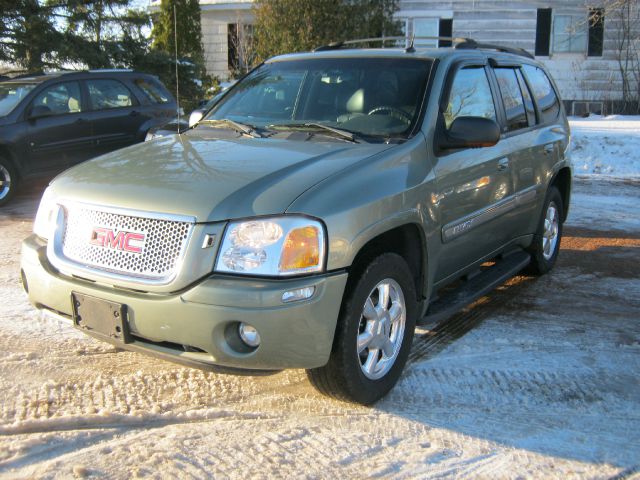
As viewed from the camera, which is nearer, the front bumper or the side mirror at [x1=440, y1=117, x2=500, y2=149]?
the front bumper

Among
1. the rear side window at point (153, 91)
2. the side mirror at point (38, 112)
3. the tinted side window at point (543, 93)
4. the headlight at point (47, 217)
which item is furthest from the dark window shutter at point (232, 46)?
the headlight at point (47, 217)

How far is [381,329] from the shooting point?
3.64 meters

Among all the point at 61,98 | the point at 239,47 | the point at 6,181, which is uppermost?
the point at 239,47

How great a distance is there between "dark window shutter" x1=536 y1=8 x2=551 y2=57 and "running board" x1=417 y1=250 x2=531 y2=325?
16434mm

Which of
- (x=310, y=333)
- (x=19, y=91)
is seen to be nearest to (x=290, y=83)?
(x=310, y=333)

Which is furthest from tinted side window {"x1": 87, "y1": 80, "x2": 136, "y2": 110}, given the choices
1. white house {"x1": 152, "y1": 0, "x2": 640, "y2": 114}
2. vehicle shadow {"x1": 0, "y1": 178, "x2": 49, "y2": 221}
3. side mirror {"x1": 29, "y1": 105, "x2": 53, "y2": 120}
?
white house {"x1": 152, "y1": 0, "x2": 640, "y2": 114}

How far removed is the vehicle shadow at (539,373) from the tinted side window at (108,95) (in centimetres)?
674

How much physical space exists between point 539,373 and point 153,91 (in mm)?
8427

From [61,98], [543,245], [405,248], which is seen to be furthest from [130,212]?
[61,98]

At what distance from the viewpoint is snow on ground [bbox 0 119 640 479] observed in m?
3.09

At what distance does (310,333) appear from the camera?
313cm

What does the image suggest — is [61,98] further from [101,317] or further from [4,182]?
[101,317]

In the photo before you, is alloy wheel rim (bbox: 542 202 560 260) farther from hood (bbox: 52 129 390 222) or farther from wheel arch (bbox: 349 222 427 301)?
hood (bbox: 52 129 390 222)

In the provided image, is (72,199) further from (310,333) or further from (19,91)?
(19,91)
